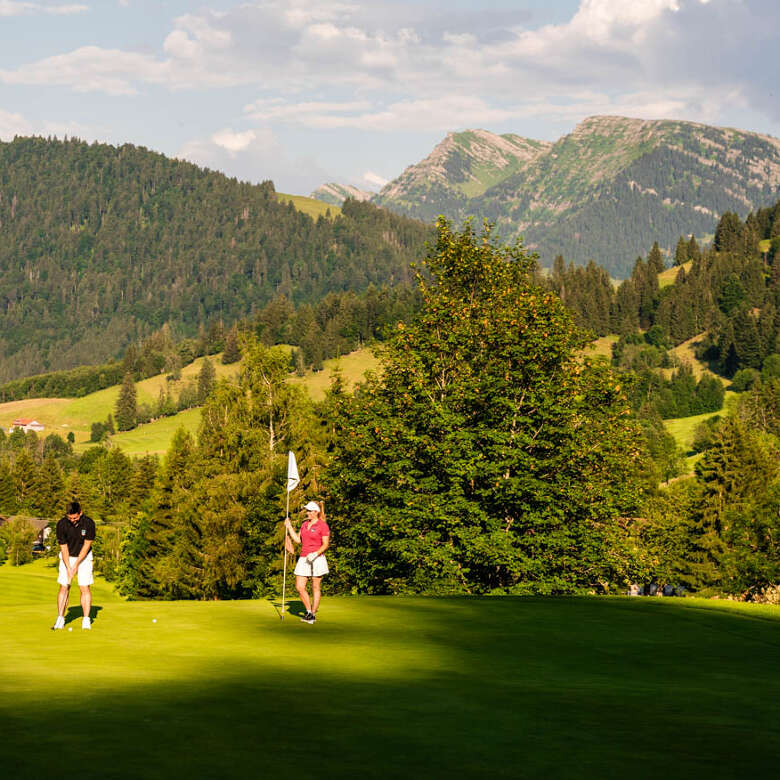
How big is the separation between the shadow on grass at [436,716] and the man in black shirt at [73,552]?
410 cm

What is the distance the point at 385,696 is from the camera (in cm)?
1339

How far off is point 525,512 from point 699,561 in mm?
53300

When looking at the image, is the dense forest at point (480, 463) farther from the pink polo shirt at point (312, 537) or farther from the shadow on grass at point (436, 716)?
the shadow on grass at point (436, 716)

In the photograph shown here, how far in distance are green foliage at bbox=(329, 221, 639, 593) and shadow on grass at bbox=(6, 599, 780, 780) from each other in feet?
60.7

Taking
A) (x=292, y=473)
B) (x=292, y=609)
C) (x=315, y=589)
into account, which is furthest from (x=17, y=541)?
(x=315, y=589)

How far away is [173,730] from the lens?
10938mm

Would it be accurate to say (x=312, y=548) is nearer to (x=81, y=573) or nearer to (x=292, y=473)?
(x=292, y=473)

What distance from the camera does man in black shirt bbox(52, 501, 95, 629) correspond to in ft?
64.2

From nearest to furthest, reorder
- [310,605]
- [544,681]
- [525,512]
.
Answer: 1. [544,681]
2. [310,605]
3. [525,512]

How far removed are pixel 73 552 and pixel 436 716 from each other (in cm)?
1072

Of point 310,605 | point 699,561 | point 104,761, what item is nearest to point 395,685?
point 104,761

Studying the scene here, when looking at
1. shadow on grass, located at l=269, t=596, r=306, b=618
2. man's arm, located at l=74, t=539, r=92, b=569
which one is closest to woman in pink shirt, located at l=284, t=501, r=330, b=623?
shadow on grass, located at l=269, t=596, r=306, b=618

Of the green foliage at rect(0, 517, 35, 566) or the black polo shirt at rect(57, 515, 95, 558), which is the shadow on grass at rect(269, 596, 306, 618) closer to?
the black polo shirt at rect(57, 515, 95, 558)

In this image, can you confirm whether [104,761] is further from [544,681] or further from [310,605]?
[310,605]
